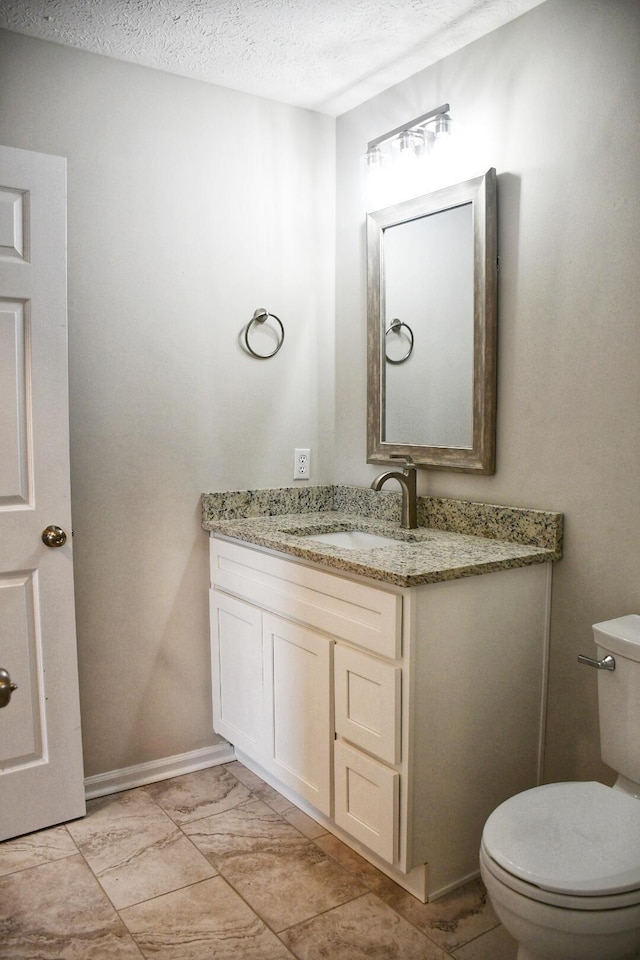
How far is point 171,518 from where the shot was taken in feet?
8.31

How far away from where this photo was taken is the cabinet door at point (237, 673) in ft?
7.79

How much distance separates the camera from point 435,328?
235cm

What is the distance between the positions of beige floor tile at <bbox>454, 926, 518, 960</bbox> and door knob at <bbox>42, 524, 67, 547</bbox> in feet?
4.85

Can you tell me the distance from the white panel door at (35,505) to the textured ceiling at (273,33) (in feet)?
1.35

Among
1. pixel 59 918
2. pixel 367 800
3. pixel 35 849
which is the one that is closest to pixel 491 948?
pixel 367 800

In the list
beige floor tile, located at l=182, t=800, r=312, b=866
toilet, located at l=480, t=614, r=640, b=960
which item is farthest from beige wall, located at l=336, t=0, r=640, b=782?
beige floor tile, located at l=182, t=800, r=312, b=866

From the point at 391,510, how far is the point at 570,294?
3.13 ft

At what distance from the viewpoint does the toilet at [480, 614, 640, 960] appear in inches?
51.6

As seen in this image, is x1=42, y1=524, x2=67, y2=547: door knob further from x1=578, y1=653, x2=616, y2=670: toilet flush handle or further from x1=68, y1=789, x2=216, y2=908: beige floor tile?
x1=578, y1=653, x2=616, y2=670: toilet flush handle

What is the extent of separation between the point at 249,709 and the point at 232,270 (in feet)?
4.92

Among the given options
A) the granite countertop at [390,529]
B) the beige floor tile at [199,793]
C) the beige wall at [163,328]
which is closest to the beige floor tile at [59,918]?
the beige floor tile at [199,793]

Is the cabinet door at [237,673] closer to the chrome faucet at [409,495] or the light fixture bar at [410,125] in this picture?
the chrome faucet at [409,495]

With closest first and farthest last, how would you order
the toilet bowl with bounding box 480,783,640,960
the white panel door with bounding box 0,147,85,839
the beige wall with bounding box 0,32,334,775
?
the toilet bowl with bounding box 480,783,640,960, the white panel door with bounding box 0,147,85,839, the beige wall with bounding box 0,32,334,775

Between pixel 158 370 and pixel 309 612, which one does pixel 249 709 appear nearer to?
pixel 309 612
